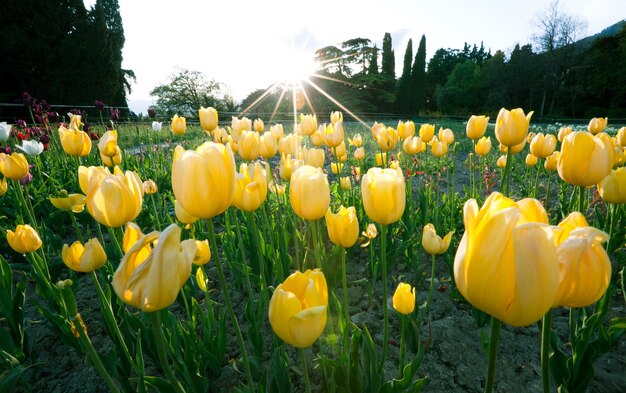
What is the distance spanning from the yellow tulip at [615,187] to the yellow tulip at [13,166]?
3074 millimetres

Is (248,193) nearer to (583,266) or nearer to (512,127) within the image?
(583,266)

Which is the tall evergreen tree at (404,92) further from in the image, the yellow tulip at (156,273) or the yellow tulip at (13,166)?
the yellow tulip at (156,273)

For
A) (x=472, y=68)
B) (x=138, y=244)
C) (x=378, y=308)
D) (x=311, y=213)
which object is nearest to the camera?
(x=138, y=244)

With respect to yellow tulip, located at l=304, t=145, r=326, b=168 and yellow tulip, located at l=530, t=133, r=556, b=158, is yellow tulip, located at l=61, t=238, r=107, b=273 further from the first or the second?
yellow tulip, located at l=530, t=133, r=556, b=158

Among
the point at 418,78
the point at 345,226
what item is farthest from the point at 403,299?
the point at 418,78

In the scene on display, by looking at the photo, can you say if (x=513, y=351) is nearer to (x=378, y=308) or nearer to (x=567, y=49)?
(x=378, y=308)

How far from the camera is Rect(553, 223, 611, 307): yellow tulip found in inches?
27.8

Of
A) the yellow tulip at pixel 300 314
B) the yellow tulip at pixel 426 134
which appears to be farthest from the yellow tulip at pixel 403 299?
the yellow tulip at pixel 426 134

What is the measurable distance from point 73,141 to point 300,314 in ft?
7.25

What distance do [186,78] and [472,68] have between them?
118ft

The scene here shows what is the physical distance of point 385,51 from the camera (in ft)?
120

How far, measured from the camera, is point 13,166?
2027mm

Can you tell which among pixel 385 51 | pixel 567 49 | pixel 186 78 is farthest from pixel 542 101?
pixel 186 78

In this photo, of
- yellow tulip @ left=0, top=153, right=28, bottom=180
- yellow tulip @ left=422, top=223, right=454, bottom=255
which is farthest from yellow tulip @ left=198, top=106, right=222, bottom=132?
yellow tulip @ left=422, top=223, right=454, bottom=255
